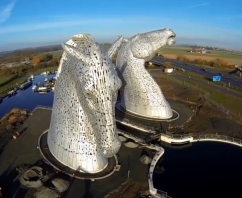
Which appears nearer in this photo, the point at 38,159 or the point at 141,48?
the point at 38,159

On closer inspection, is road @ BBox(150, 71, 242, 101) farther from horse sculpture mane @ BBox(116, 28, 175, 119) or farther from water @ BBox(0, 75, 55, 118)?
water @ BBox(0, 75, 55, 118)

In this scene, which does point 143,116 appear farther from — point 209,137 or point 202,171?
point 202,171

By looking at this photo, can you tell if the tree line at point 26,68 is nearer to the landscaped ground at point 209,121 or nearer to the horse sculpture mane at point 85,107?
the landscaped ground at point 209,121

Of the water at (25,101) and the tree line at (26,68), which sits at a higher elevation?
the tree line at (26,68)

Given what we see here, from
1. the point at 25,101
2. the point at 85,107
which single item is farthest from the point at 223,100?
the point at 25,101

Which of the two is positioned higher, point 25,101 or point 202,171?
point 25,101

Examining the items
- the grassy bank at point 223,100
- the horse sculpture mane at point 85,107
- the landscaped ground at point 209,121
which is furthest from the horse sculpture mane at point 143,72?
the horse sculpture mane at point 85,107

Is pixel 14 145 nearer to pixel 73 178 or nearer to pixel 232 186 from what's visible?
pixel 73 178

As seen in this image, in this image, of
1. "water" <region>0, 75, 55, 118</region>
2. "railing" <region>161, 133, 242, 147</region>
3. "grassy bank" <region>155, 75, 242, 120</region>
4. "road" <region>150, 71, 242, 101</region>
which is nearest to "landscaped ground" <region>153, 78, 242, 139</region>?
"railing" <region>161, 133, 242, 147</region>
